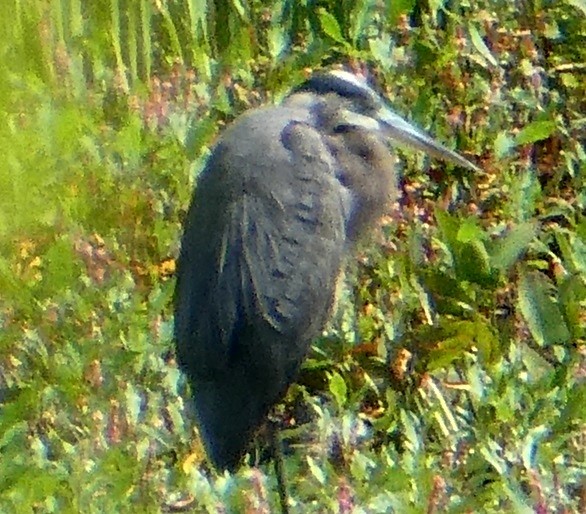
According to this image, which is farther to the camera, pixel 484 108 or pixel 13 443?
pixel 484 108

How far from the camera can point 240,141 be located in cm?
271

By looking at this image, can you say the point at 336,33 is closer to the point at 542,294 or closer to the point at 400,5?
the point at 400,5

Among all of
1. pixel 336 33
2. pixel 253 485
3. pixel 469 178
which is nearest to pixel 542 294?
pixel 469 178

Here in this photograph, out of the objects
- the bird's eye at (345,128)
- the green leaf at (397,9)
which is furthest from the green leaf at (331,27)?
the bird's eye at (345,128)

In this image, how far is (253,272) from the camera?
8.52ft

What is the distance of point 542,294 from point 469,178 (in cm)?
59

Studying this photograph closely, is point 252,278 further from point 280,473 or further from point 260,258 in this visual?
point 280,473

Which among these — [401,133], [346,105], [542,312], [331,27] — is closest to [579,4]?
[331,27]

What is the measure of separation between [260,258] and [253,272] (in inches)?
1.2

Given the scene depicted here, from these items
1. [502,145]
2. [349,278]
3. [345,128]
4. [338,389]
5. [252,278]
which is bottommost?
[338,389]

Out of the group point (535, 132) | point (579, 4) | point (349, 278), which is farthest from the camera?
point (579, 4)

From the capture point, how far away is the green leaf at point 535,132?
3.80m

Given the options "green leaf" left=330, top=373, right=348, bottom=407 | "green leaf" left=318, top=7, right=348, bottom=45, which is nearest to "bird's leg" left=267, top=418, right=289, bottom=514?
"green leaf" left=330, top=373, right=348, bottom=407

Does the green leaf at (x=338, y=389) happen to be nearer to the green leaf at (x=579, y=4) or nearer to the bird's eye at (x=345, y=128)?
the bird's eye at (x=345, y=128)
